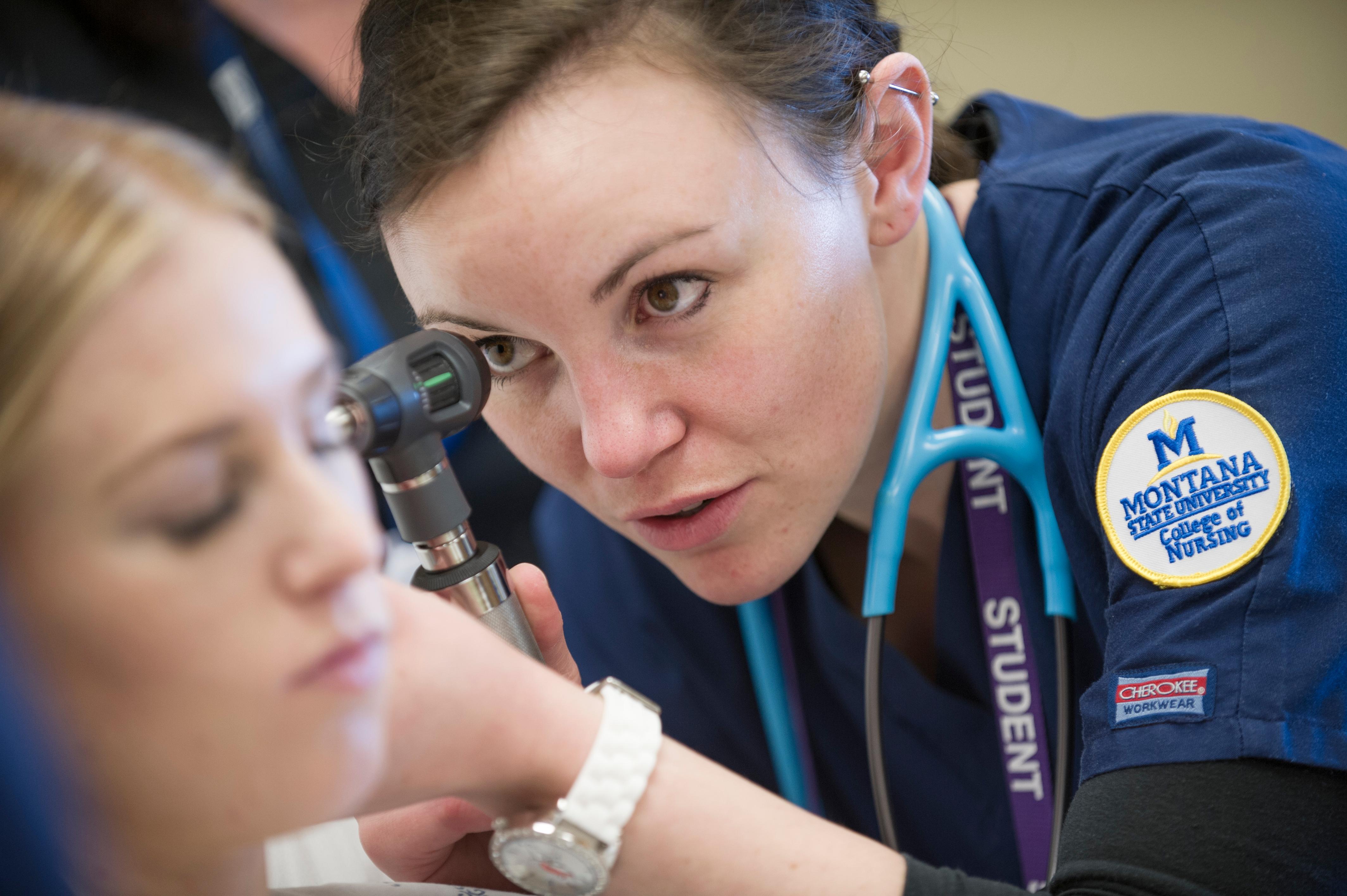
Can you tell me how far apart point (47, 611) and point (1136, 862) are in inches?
19.8

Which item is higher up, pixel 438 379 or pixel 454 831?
pixel 438 379

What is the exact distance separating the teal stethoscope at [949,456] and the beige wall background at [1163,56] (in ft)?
1.98

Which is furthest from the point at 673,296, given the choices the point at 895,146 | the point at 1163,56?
the point at 1163,56

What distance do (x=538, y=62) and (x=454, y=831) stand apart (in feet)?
1.44

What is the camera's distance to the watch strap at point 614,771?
1.58ft

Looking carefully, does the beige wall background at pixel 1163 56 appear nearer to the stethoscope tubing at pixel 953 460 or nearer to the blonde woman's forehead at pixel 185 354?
the stethoscope tubing at pixel 953 460

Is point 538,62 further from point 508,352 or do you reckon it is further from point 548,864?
point 548,864

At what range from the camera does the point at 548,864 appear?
0.50 m

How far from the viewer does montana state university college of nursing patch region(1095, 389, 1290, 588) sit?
0.60m

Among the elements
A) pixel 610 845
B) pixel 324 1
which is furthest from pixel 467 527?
pixel 324 1

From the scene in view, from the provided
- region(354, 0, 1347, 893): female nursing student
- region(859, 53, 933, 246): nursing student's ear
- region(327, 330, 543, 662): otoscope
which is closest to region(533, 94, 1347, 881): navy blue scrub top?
region(354, 0, 1347, 893): female nursing student

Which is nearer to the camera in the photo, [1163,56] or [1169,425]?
[1169,425]

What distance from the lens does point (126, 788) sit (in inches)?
13.2

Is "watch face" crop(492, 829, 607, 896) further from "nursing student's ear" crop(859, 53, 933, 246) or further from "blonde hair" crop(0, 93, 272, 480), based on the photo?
"nursing student's ear" crop(859, 53, 933, 246)
